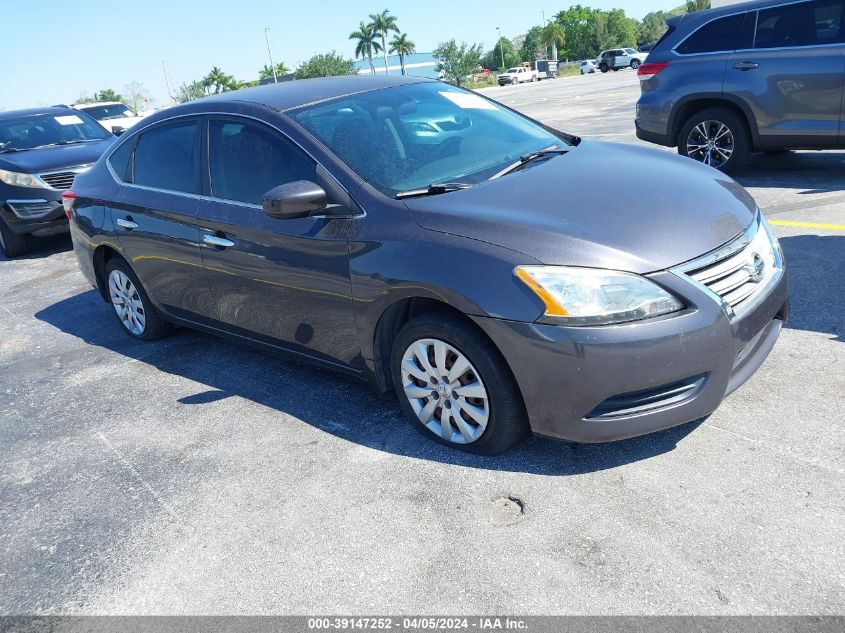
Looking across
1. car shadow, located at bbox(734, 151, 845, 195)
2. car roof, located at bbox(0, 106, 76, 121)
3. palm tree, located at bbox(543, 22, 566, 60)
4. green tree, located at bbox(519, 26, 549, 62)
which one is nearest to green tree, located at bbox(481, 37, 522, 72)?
green tree, located at bbox(519, 26, 549, 62)

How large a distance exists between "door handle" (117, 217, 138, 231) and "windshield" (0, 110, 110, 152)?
593 centimetres

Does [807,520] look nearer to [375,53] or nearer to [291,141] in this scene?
[291,141]

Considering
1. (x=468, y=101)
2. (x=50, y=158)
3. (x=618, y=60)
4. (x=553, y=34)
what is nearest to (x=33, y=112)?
(x=50, y=158)

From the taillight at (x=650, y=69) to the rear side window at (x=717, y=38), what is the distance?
228 mm

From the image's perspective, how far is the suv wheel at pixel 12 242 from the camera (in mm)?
9141

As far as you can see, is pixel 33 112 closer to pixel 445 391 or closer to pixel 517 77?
pixel 445 391

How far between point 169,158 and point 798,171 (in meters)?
6.56

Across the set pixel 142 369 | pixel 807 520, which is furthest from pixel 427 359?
pixel 142 369

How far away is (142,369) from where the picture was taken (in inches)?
199

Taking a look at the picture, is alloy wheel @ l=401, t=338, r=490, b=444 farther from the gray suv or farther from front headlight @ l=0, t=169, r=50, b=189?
front headlight @ l=0, t=169, r=50, b=189

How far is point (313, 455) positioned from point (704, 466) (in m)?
1.77

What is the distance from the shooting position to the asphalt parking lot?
254 centimetres

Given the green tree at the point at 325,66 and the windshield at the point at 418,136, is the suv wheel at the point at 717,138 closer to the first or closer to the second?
the windshield at the point at 418,136

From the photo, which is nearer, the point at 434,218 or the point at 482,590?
the point at 482,590
